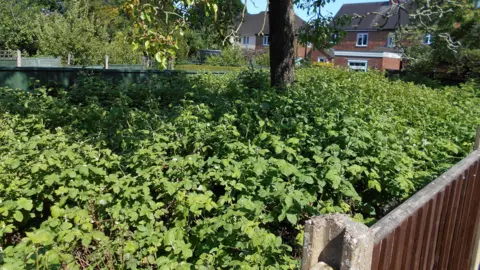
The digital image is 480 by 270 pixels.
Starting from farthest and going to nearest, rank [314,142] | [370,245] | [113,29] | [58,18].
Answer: [113,29] → [58,18] → [314,142] → [370,245]

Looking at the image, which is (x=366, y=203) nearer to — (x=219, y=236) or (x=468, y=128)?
(x=219, y=236)

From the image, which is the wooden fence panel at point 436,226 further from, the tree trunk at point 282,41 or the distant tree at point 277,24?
the tree trunk at point 282,41

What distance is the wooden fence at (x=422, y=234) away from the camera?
1140 mm

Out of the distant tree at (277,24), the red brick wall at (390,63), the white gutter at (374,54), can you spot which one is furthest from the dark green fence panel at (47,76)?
the red brick wall at (390,63)

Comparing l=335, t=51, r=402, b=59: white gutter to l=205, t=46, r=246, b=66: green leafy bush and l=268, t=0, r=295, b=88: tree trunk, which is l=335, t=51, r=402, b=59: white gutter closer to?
l=205, t=46, r=246, b=66: green leafy bush

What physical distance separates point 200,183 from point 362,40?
45.0m

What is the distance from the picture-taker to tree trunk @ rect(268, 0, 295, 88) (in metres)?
7.52

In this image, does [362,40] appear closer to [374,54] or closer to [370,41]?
[370,41]

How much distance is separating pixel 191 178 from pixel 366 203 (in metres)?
1.51

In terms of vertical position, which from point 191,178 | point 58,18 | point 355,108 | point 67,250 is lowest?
point 67,250

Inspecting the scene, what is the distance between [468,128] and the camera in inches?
201

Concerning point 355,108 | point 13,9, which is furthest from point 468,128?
point 13,9

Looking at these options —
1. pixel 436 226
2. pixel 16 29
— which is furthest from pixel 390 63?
pixel 436 226

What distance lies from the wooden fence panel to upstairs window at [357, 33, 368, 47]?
4423cm
